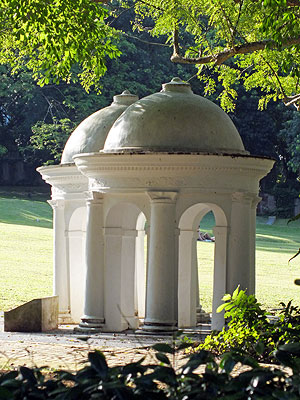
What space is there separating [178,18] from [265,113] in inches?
1507

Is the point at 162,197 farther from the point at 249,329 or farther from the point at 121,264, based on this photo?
the point at 249,329

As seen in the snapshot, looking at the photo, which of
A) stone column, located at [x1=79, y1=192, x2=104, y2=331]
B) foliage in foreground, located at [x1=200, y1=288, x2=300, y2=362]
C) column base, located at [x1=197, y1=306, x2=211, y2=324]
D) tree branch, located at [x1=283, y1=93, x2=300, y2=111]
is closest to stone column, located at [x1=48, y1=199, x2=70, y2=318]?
stone column, located at [x1=79, y1=192, x2=104, y2=331]

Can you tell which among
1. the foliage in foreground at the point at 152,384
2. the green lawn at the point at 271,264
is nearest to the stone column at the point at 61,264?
the green lawn at the point at 271,264

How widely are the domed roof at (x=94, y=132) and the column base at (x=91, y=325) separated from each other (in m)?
3.15

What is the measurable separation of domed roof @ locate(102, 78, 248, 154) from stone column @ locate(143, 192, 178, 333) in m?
0.83

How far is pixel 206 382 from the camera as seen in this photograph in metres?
4.73

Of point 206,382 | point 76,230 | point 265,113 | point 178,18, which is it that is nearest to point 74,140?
point 76,230

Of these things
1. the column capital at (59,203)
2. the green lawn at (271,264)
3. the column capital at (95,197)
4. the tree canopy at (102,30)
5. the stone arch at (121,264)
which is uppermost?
the tree canopy at (102,30)

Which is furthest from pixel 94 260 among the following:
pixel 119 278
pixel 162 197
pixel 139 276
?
pixel 139 276

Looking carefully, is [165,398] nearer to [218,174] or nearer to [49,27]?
[49,27]

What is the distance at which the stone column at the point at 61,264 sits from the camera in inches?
693

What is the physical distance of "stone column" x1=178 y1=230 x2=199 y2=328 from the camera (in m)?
16.8

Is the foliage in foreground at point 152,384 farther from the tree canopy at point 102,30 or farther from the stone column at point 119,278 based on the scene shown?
the stone column at point 119,278

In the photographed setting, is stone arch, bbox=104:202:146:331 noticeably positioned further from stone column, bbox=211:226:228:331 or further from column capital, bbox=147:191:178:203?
stone column, bbox=211:226:228:331
